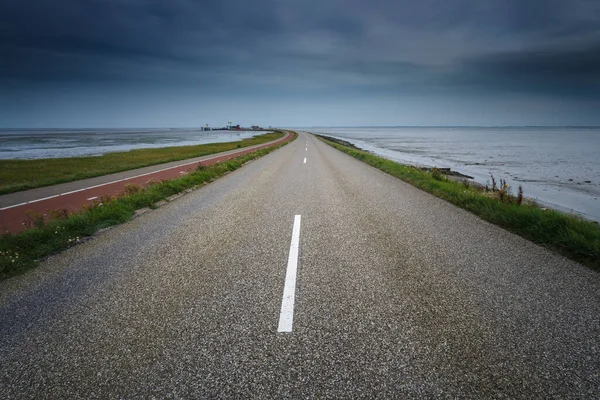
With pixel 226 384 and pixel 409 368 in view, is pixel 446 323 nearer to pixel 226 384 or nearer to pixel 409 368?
pixel 409 368

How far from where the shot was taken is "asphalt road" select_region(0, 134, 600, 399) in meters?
2.28

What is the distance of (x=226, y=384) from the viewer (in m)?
2.26

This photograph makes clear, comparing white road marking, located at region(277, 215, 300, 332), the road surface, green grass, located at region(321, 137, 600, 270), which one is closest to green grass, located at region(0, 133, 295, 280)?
the road surface

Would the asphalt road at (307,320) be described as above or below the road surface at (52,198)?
above

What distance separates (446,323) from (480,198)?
255 inches

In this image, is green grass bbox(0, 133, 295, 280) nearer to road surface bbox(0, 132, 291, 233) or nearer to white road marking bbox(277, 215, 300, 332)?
road surface bbox(0, 132, 291, 233)

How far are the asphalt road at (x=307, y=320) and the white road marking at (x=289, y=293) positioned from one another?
6 centimetres

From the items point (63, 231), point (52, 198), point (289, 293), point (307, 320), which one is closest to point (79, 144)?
point (52, 198)

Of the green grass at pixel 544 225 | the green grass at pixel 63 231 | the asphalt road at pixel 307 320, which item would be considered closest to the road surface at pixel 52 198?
the green grass at pixel 63 231

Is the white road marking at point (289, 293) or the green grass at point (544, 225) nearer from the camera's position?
the white road marking at point (289, 293)

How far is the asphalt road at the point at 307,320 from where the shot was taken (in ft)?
7.48

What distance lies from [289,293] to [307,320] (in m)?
0.57

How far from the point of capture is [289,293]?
11.5ft

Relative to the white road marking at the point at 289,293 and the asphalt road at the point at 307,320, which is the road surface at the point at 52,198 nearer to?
the asphalt road at the point at 307,320
